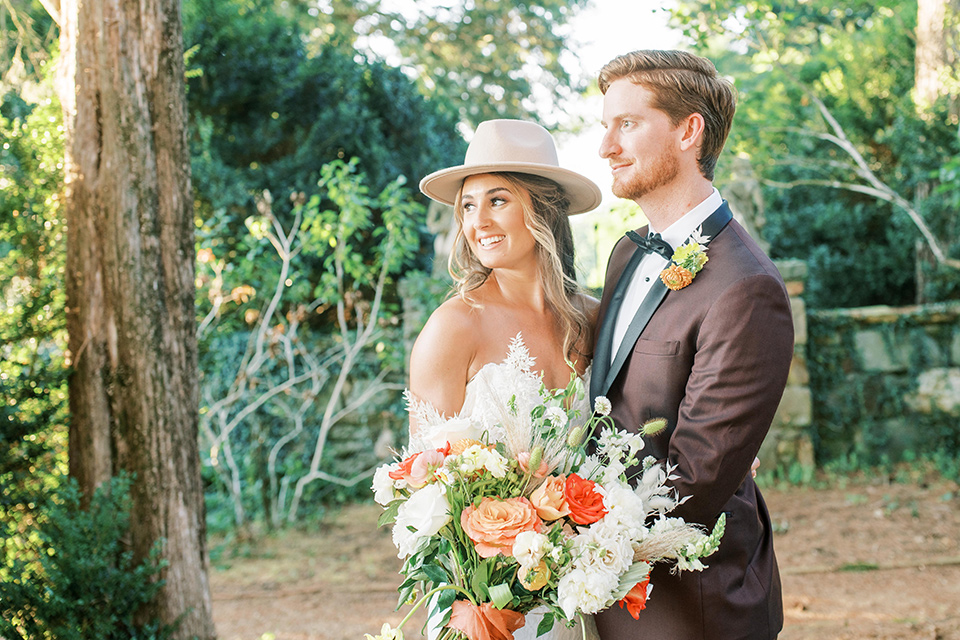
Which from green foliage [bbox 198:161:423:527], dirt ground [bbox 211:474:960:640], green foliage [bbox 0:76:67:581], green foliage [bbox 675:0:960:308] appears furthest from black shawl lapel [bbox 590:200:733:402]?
green foliage [bbox 675:0:960:308]

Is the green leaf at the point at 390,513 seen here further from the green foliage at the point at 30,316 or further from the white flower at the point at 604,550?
the green foliage at the point at 30,316

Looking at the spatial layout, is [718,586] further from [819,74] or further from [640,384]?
[819,74]

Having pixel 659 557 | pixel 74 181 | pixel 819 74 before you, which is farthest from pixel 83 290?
pixel 819 74

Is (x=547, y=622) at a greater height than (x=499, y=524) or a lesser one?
lesser

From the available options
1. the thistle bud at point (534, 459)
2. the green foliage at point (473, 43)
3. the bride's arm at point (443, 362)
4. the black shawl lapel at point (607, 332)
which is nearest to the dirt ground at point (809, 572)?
the bride's arm at point (443, 362)

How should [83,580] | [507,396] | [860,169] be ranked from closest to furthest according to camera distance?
[507,396] < [83,580] < [860,169]

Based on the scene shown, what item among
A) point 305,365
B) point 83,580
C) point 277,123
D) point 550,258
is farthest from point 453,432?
point 277,123

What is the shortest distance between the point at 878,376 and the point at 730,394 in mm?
6131

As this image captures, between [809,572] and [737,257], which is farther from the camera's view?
[809,572]

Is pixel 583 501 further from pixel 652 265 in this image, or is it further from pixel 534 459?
pixel 652 265

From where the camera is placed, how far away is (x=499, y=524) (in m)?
1.42

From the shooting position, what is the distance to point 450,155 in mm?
8492

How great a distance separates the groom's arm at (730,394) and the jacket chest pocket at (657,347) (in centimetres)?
9

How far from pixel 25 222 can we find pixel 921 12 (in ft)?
27.1
